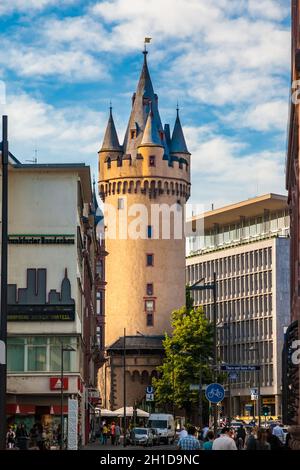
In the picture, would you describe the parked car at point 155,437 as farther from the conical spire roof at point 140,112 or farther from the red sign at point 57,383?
the conical spire roof at point 140,112

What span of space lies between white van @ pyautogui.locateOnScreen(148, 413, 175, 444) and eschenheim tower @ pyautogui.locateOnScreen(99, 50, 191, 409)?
178 ft

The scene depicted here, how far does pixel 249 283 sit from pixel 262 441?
503 ft

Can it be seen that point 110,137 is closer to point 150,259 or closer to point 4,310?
point 150,259

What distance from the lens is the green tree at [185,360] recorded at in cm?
14300

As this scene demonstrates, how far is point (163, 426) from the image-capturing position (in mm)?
104438

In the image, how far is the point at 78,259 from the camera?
85.1 metres

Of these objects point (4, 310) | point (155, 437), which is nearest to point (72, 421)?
point (155, 437)

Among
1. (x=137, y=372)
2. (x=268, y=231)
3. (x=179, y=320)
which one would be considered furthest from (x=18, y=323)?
(x=268, y=231)

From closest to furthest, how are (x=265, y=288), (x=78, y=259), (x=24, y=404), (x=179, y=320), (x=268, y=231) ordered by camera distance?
(x=24, y=404)
(x=78, y=259)
(x=179, y=320)
(x=265, y=288)
(x=268, y=231)

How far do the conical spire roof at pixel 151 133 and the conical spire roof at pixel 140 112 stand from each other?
1376mm

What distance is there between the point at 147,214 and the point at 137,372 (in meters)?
18.4

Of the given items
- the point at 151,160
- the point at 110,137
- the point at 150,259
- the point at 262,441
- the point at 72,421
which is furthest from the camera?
the point at 110,137

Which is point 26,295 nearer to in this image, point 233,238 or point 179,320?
point 179,320

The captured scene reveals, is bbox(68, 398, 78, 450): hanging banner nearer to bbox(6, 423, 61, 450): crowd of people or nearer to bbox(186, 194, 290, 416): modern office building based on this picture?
bbox(6, 423, 61, 450): crowd of people
